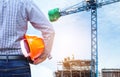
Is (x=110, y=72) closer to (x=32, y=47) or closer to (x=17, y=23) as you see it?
(x=17, y=23)

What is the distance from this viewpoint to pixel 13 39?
14.2ft

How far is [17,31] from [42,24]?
0.29m

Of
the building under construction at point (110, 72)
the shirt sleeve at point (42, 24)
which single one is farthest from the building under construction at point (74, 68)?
the shirt sleeve at point (42, 24)

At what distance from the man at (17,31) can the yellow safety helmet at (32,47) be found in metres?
0.05

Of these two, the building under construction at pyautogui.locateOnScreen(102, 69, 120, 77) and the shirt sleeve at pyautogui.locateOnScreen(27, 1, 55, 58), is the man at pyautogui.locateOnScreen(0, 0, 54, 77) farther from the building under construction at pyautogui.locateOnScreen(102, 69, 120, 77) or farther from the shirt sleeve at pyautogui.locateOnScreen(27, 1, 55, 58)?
the building under construction at pyautogui.locateOnScreen(102, 69, 120, 77)

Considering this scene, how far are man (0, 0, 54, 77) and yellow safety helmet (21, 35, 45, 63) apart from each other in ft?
0.18

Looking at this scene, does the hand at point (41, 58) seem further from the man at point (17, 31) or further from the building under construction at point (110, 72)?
the building under construction at point (110, 72)

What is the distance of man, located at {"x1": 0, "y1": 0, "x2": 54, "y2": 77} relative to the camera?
14.0 feet

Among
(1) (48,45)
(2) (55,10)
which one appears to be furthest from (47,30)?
(2) (55,10)

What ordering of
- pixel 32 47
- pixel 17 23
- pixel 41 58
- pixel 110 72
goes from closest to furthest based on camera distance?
pixel 32 47 → pixel 41 58 → pixel 17 23 → pixel 110 72

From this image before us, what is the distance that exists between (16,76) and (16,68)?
0.28ft

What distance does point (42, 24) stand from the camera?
4.48 meters

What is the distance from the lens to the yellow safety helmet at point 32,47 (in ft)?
13.7

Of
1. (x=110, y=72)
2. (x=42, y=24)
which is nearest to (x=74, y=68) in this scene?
(x=110, y=72)
